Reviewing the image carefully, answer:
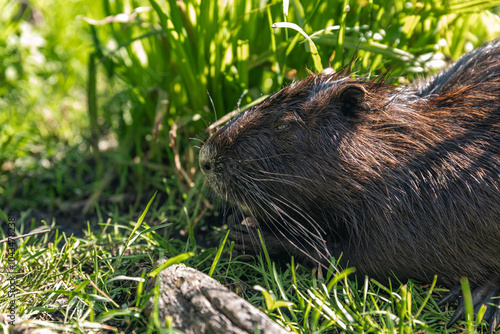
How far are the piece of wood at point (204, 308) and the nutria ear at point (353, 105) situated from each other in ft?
3.61

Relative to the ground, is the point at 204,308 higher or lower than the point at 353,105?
lower

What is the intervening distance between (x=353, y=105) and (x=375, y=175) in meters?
0.38

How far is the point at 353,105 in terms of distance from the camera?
7.81 ft

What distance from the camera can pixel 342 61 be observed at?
2.98 m

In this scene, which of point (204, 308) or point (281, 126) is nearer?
point (204, 308)

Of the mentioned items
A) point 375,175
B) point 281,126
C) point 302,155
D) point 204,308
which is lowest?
point 204,308

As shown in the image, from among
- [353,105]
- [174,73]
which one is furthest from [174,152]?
[353,105]

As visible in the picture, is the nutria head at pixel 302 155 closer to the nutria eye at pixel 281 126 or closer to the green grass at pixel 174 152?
the nutria eye at pixel 281 126

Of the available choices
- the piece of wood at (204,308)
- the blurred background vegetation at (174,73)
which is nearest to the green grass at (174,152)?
the blurred background vegetation at (174,73)

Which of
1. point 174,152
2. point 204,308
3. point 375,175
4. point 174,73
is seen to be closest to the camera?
point 204,308

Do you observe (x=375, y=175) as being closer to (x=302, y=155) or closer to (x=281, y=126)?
(x=302, y=155)

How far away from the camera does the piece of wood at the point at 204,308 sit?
5.67 feet

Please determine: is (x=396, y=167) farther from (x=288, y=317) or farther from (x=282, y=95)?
(x=288, y=317)

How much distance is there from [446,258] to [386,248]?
0.30 metres
